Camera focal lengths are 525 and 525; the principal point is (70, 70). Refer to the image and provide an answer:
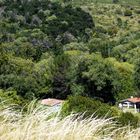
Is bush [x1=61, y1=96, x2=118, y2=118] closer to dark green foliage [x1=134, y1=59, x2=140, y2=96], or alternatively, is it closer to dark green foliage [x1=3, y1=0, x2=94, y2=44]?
dark green foliage [x1=134, y1=59, x2=140, y2=96]

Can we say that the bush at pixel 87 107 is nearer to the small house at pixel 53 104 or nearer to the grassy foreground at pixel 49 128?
the small house at pixel 53 104

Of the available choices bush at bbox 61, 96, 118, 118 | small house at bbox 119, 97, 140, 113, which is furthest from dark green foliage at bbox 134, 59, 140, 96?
bush at bbox 61, 96, 118, 118

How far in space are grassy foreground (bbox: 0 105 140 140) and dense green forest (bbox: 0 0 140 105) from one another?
725 millimetres

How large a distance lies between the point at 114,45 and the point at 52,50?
14683 mm

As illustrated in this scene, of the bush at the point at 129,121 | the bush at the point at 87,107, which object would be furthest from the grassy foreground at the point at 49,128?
the bush at the point at 87,107

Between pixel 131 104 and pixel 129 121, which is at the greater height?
pixel 129 121

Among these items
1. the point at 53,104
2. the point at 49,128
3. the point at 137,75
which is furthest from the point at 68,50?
the point at 49,128

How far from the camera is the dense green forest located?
50.0 m

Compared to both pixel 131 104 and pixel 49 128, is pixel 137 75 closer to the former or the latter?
pixel 131 104

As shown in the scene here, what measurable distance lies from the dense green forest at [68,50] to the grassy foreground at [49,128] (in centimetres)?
73

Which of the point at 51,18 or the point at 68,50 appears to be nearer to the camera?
the point at 68,50

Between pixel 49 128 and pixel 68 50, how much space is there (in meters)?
77.4

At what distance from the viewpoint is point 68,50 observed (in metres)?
80.6

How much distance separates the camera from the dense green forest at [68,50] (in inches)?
1967
